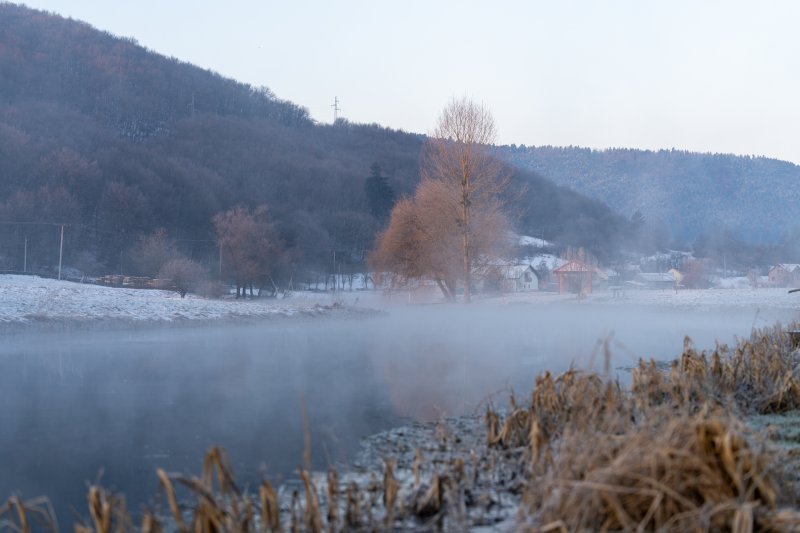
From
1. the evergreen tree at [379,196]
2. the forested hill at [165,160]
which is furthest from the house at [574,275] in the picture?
the evergreen tree at [379,196]

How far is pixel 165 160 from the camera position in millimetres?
94375

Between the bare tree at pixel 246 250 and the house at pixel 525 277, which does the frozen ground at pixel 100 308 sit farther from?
the house at pixel 525 277

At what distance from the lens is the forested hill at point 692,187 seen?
126 m

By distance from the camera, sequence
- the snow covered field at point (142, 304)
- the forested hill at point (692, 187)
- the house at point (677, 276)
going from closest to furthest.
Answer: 1. the snow covered field at point (142, 304)
2. the house at point (677, 276)
3. the forested hill at point (692, 187)

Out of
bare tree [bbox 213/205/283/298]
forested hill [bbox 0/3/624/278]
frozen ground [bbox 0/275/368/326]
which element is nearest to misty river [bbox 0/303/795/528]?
frozen ground [bbox 0/275/368/326]

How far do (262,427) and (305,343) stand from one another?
43.9ft

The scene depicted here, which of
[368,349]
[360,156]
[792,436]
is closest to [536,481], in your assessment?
[792,436]

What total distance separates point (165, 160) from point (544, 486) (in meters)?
95.9

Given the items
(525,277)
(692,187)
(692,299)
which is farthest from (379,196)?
(692,187)

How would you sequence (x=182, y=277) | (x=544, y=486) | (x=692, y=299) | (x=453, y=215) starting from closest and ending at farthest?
(x=544, y=486)
(x=692, y=299)
(x=182, y=277)
(x=453, y=215)

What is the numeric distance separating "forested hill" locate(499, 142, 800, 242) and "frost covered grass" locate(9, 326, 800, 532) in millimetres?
115770

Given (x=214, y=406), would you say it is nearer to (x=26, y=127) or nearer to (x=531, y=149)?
(x=26, y=127)

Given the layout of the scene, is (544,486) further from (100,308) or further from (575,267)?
(575,267)

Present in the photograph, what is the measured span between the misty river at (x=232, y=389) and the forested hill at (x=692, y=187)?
103 metres
